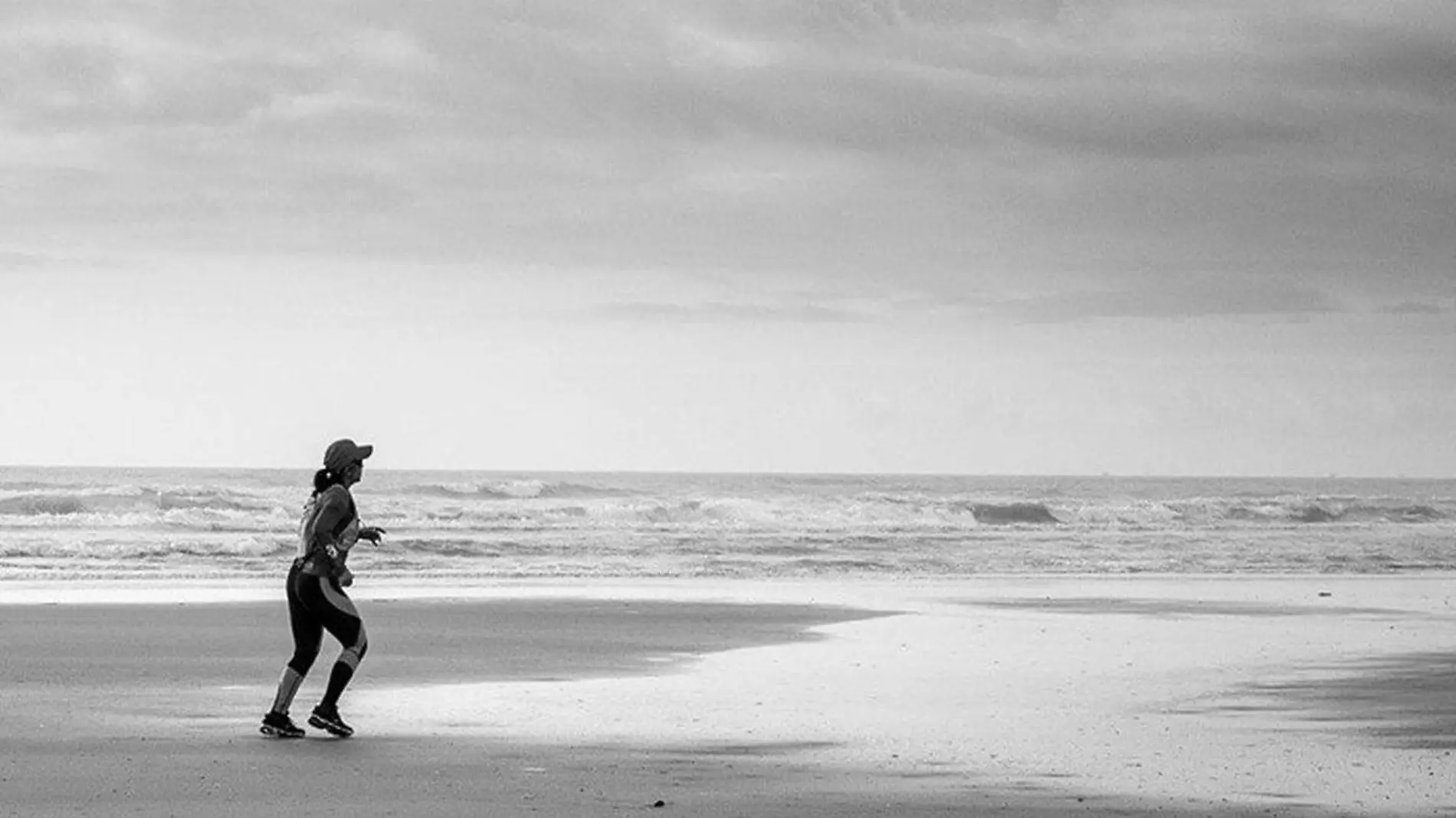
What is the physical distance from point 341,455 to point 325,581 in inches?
30.1

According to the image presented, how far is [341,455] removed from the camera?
466 inches

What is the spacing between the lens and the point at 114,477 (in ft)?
355

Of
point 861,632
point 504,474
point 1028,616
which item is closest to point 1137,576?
point 1028,616

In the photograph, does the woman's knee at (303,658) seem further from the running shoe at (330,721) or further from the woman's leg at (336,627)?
the running shoe at (330,721)

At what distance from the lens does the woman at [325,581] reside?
11688mm

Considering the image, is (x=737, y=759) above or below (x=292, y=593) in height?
below

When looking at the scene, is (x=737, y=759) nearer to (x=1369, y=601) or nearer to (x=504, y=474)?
(x=1369, y=601)

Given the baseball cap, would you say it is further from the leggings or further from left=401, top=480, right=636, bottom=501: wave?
left=401, top=480, right=636, bottom=501: wave

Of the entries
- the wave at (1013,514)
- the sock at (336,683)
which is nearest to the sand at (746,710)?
the sock at (336,683)

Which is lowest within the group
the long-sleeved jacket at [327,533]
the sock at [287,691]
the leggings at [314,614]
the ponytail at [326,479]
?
the sock at [287,691]

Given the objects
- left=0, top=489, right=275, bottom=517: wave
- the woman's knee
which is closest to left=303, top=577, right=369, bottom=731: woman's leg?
the woman's knee

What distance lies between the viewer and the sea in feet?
108

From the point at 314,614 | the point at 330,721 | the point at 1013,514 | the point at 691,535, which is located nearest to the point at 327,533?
the point at 314,614

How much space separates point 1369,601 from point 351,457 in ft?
54.4
